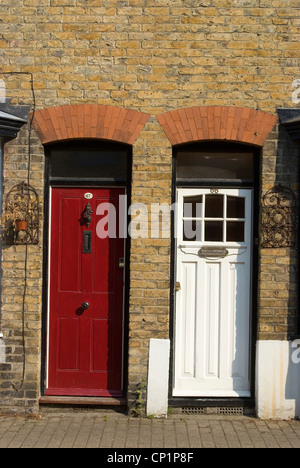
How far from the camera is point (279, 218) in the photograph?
20.7ft

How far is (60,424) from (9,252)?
1930mm

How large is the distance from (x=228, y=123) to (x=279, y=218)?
118cm

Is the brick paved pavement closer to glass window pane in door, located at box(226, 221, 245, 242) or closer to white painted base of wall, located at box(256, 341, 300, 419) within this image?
white painted base of wall, located at box(256, 341, 300, 419)

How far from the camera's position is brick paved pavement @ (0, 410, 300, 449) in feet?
18.2

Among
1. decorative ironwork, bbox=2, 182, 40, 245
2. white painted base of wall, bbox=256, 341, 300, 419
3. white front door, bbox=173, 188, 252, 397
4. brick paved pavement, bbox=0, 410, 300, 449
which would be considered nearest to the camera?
brick paved pavement, bbox=0, 410, 300, 449

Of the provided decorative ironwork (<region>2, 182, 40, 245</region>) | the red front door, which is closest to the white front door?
the red front door

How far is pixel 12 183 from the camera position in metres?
6.41

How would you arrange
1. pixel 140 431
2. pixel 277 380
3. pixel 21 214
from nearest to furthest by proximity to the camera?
1. pixel 140 431
2. pixel 277 380
3. pixel 21 214

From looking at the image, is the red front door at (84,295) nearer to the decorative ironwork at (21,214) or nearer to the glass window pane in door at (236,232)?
the decorative ironwork at (21,214)

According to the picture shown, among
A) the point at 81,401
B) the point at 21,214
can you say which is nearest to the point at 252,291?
the point at 81,401

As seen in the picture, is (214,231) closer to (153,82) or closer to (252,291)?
(252,291)

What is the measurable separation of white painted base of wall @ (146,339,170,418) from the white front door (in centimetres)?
23

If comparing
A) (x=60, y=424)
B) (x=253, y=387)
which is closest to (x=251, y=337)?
(x=253, y=387)

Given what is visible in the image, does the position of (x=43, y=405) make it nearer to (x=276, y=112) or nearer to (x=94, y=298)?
(x=94, y=298)
